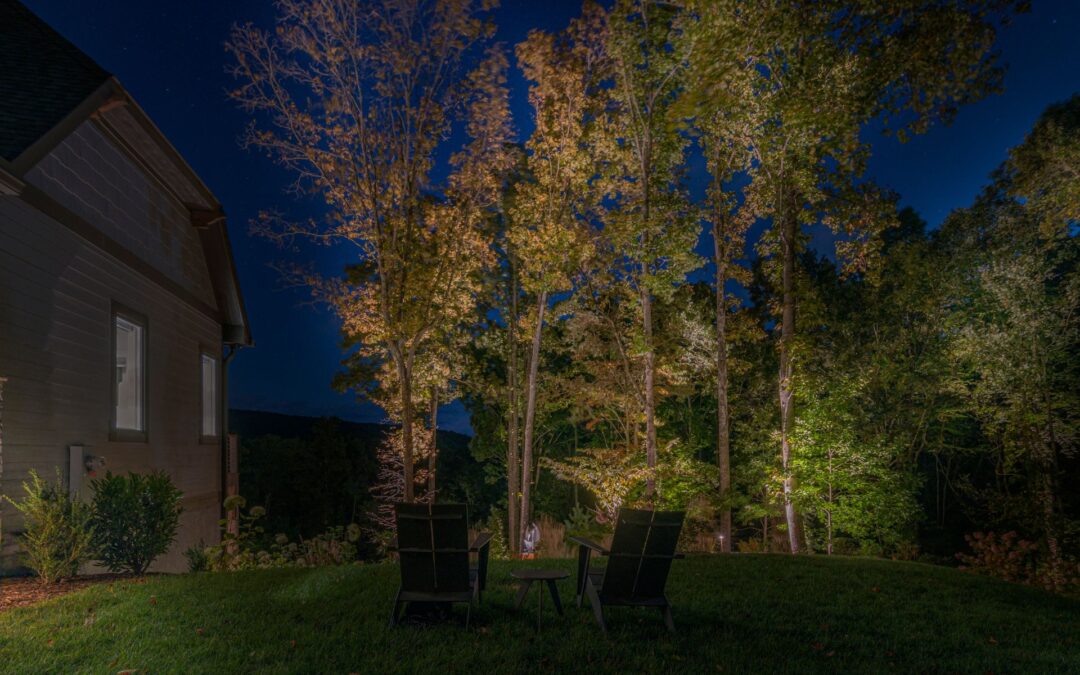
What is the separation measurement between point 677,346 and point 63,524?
14.0 meters

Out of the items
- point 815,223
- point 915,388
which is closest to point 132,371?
point 815,223

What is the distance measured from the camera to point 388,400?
1925 cm

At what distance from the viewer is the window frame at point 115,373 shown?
8078 mm

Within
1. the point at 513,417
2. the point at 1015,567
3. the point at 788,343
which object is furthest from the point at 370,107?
the point at 1015,567

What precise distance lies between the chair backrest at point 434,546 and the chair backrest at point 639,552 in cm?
104

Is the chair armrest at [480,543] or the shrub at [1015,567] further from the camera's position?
the shrub at [1015,567]

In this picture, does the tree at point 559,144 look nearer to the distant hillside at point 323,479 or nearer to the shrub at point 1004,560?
the shrub at point 1004,560

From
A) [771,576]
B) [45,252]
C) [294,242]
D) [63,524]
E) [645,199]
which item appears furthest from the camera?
[645,199]

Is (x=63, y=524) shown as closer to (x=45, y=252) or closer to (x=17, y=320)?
(x=17, y=320)

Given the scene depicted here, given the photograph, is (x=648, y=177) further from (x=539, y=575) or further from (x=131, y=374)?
(x=539, y=575)

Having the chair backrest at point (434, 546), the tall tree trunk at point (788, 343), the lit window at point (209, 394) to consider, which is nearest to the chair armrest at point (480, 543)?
the chair backrest at point (434, 546)

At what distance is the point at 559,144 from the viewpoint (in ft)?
49.1

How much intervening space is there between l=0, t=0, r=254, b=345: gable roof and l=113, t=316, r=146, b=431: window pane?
2140 mm

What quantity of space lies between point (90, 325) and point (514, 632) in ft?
19.3
